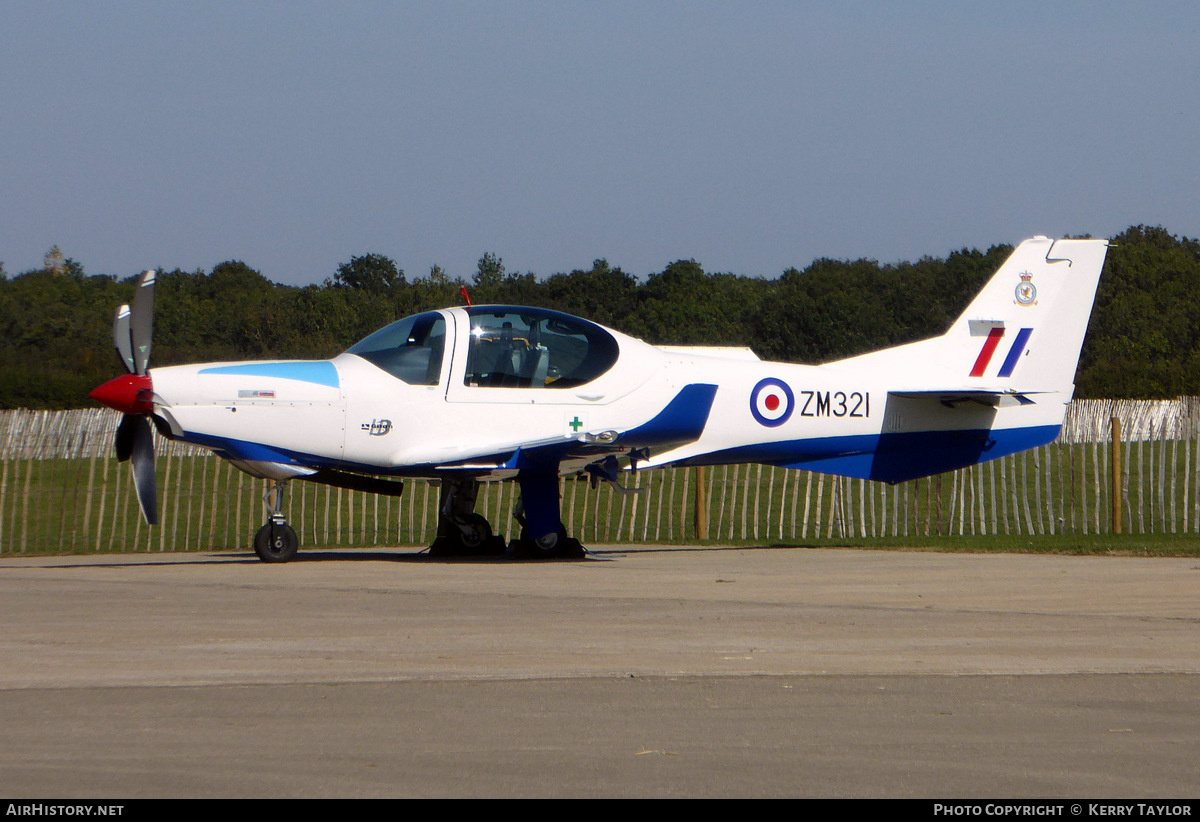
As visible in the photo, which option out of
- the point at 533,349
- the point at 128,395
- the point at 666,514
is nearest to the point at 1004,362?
the point at 533,349

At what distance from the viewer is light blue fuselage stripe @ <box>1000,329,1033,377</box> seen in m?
15.6

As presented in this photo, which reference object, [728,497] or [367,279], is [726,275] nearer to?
[367,279]

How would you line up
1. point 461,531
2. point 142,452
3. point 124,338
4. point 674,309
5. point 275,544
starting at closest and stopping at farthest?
point 142,452
point 124,338
point 275,544
point 461,531
point 674,309

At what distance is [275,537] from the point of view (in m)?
13.4

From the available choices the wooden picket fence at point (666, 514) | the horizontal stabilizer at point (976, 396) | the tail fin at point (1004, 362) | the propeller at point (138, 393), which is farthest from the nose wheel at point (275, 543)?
the horizontal stabilizer at point (976, 396)

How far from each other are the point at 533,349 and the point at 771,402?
283cm

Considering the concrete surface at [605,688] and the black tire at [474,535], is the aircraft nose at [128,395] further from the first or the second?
the black tire at [474,535]

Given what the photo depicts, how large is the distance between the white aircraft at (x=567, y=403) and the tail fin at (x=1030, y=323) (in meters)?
0.02

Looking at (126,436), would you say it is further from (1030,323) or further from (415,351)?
(1030,323)

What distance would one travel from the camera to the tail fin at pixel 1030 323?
616 inches

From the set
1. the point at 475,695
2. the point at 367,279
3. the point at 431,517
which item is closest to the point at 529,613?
the point at 475,695

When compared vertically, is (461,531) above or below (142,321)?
below

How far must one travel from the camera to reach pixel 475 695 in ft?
19.4

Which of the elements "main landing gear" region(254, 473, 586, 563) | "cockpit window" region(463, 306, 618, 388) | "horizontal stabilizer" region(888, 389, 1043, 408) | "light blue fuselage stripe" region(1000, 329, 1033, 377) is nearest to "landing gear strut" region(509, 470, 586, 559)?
"main landing gear" region(254, 473, 586, 563)
